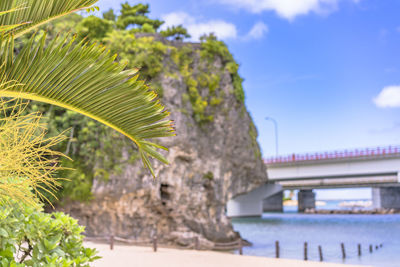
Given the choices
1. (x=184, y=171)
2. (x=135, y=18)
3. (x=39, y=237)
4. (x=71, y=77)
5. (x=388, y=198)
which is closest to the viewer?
(x=71, y=77)

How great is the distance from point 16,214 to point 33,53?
74.1 inches

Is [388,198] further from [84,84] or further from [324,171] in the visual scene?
[84,84]

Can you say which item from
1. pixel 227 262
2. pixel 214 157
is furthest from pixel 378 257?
pixel 227 262

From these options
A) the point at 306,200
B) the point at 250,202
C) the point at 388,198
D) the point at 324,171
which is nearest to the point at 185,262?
the point at 324,171

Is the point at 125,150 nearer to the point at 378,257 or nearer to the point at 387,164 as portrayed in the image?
the point at 378,257

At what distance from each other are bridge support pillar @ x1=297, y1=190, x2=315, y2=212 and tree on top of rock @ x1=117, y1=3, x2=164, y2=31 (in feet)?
202

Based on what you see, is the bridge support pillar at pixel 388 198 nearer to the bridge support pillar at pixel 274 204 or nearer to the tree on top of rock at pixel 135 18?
the bridge support pillar at pixel 274 204

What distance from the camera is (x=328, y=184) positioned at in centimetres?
6394

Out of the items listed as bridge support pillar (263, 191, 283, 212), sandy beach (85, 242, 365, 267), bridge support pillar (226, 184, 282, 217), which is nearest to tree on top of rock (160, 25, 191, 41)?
sandy beach (85, 242, 365, 267)

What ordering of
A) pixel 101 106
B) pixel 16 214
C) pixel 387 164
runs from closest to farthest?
1. pixel 101 106
2. pixel 16 214
3. pixel 387 164

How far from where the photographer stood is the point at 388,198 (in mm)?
75750

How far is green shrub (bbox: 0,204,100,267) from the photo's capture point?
13.4 ft

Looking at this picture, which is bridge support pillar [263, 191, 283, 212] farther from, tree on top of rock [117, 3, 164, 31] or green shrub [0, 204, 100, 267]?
green shrub [0, 204, 100, 267]

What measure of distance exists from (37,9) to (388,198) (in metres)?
82.1
